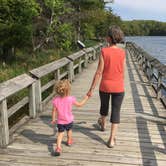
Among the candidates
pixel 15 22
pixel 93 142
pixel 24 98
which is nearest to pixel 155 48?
pixel 15 22

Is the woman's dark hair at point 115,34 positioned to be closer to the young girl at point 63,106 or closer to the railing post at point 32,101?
the young girl at point 63,106

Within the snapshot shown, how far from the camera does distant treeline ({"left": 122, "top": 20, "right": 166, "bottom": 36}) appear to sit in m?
165

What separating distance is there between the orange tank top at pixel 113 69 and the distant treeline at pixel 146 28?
158 m

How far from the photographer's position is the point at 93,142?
5.38 metres

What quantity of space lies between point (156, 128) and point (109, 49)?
6.44ft

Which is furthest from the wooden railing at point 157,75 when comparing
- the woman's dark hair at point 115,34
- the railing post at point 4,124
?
the railing post at point 4,124

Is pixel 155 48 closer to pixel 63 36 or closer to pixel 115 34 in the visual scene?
pixel 63 36

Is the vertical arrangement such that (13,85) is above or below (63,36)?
below

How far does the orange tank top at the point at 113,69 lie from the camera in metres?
4.94

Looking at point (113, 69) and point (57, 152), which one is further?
point (113, 69)

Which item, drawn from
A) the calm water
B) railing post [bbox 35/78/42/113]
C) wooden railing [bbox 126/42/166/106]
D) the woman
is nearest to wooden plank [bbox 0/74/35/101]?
railing post [bbox 35/78/42/113]

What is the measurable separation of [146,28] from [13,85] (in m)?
175

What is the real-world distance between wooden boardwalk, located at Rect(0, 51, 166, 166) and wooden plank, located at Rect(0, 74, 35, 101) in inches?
28.5

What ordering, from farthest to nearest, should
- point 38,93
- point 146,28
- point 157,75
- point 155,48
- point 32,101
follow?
1. point 146,28
2. point 155,48
3. point 157,75
4. point 38,93
5. point 32,101
